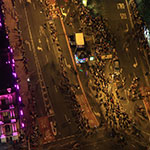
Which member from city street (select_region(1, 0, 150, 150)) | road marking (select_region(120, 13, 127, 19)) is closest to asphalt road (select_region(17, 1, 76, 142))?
city street (select_region(1, 0, 150, 150))

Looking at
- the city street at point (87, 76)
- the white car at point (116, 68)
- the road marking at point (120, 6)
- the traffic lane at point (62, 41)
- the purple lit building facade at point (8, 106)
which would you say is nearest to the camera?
the purple lit building facade at point (8, 106)

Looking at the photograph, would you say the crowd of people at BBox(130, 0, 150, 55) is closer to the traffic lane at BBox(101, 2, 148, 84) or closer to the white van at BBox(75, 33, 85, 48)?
the traffic lane at BBox(101, 2, 148, 84)

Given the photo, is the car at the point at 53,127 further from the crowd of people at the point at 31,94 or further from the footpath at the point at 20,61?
the footpath at the point at 20,61

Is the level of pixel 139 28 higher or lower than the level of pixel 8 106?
higher

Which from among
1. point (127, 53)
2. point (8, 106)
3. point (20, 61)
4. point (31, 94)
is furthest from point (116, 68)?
point (8, 106)

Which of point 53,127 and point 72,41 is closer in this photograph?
point 53,127

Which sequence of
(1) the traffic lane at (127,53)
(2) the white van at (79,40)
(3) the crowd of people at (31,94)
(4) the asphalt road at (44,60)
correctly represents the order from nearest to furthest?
(3) the crowd of people at (31,94) → (4) the asphalt road at (44,60) → (2) the white van at (79,40) → (1) the traffic lane at (127,53)

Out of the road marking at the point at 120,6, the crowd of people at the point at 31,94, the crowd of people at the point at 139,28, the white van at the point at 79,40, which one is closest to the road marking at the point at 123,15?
the crowd of people at the point at 139,28

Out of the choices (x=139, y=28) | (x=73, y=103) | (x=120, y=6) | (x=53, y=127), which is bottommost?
(x=53, y=127)

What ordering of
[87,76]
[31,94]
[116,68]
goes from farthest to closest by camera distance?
[116,68]
[87,76]
[31,94]

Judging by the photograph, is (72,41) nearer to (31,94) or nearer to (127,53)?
(127,53)

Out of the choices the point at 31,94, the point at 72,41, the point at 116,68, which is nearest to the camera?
the point at 31,94

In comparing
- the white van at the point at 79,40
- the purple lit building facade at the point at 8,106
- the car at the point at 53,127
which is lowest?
the car at the point at 53,127
